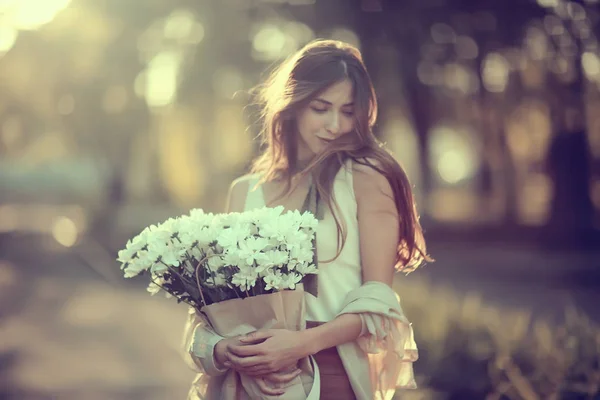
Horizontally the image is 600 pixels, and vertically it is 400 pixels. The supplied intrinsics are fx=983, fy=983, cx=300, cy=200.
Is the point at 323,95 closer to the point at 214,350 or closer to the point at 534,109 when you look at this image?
the point at 214,350

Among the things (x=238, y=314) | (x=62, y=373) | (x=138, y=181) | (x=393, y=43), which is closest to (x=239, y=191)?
A: (x=238, y=314)

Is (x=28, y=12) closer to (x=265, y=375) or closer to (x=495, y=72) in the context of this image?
(x=495, y=72)

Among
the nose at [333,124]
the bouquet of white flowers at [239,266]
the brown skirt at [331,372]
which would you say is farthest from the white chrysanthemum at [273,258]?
the nose at [333,124]

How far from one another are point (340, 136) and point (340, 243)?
17.2 inches

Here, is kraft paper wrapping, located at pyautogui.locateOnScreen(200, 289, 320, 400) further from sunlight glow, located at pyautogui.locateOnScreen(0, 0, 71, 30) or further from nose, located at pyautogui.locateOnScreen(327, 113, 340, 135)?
sunlight glow, located at pyautogui.locateOnScreen(0, 0, 71, 30)

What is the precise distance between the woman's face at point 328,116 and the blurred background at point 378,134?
4.04 metres

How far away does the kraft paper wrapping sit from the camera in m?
3.17

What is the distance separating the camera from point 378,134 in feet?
68.9

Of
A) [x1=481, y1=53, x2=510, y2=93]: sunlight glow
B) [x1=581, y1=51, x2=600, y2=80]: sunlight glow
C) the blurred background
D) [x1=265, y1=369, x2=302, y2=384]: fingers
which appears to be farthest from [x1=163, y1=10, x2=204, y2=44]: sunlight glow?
[x1=265, y1=369, x2=302, y2=384]: fingers

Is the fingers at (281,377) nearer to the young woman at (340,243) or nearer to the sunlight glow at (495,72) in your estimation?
the young woman at (340,243)

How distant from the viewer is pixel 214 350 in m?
3.27

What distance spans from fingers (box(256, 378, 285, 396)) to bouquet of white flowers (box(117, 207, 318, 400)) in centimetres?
2

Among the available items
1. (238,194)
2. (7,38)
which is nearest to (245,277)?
(238,194)

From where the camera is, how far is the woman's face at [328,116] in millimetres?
3625
